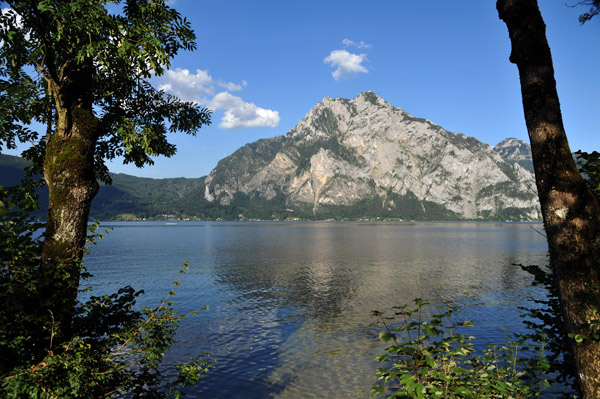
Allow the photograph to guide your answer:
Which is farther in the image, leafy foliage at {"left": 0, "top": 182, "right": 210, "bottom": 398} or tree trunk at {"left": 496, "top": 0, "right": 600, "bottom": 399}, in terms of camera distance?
leafy foliage at {"left": 0, "top": 182, "right": 210, "bottom": 398}

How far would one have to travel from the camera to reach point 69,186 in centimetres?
789

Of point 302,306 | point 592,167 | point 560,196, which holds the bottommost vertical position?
point 302,306

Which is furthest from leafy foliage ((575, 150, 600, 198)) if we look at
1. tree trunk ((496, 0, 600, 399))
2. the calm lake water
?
the calm lake water

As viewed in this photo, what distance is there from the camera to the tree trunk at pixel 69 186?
7441mm

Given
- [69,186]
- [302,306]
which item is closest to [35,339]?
[69,186]

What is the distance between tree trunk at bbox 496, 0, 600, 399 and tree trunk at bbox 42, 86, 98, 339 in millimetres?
9139

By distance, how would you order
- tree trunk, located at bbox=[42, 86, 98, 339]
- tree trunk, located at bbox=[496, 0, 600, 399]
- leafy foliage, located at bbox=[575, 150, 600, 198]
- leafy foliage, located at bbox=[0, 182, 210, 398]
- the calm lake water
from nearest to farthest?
tree trunk, located at bbox=[496, 0, 600, 399], leafy foliage, located at bbox=[0, 182, 210, 398], tree trunk, located at bbox=[42, 86, 98, 339], leafy foliage, located at bbox=[575, 150, 600, 198], the calm lake water

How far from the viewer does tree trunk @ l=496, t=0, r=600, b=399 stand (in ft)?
16.3

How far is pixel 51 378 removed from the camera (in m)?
5.92

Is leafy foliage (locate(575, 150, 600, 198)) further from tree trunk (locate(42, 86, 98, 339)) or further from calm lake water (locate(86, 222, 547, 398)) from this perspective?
tree trunk (locate(42, 86, 98, 339))

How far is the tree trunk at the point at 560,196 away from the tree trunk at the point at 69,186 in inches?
360

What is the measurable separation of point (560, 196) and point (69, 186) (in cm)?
1000

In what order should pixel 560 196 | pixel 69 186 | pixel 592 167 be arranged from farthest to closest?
pixel 592 167 < pixel 69 186 < pixel 560 196

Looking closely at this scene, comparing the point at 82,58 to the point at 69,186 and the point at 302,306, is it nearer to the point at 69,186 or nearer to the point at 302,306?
the point at 69,186
